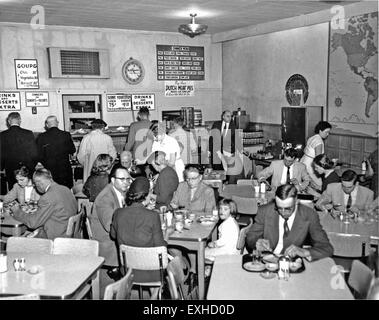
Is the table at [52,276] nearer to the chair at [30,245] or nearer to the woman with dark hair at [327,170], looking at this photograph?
the chair at [30,245]

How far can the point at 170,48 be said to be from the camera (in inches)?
448

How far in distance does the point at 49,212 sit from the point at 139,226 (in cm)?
138

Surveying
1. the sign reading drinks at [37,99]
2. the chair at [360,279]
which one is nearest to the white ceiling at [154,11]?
the sign reading drinks at [37,99]

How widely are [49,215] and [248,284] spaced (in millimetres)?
2748

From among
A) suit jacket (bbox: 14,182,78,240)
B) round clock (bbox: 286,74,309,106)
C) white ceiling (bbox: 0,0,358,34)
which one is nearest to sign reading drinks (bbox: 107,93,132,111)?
white ceiling (bbox: 0,0,358,34)

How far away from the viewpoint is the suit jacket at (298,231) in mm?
4150

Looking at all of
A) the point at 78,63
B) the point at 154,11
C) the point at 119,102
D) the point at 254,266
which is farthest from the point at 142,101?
the point at 254,266

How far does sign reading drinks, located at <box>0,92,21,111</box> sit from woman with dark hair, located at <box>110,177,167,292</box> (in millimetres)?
6283

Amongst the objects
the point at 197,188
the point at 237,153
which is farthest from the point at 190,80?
the point at 197,188

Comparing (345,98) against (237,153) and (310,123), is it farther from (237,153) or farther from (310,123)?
(237,153)

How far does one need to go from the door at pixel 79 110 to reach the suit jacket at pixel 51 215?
521 centimetres

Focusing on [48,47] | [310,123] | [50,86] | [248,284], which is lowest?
[248,284]

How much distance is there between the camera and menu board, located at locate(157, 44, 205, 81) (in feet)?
37.2

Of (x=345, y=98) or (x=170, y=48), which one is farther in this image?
(x=170, y=48)
